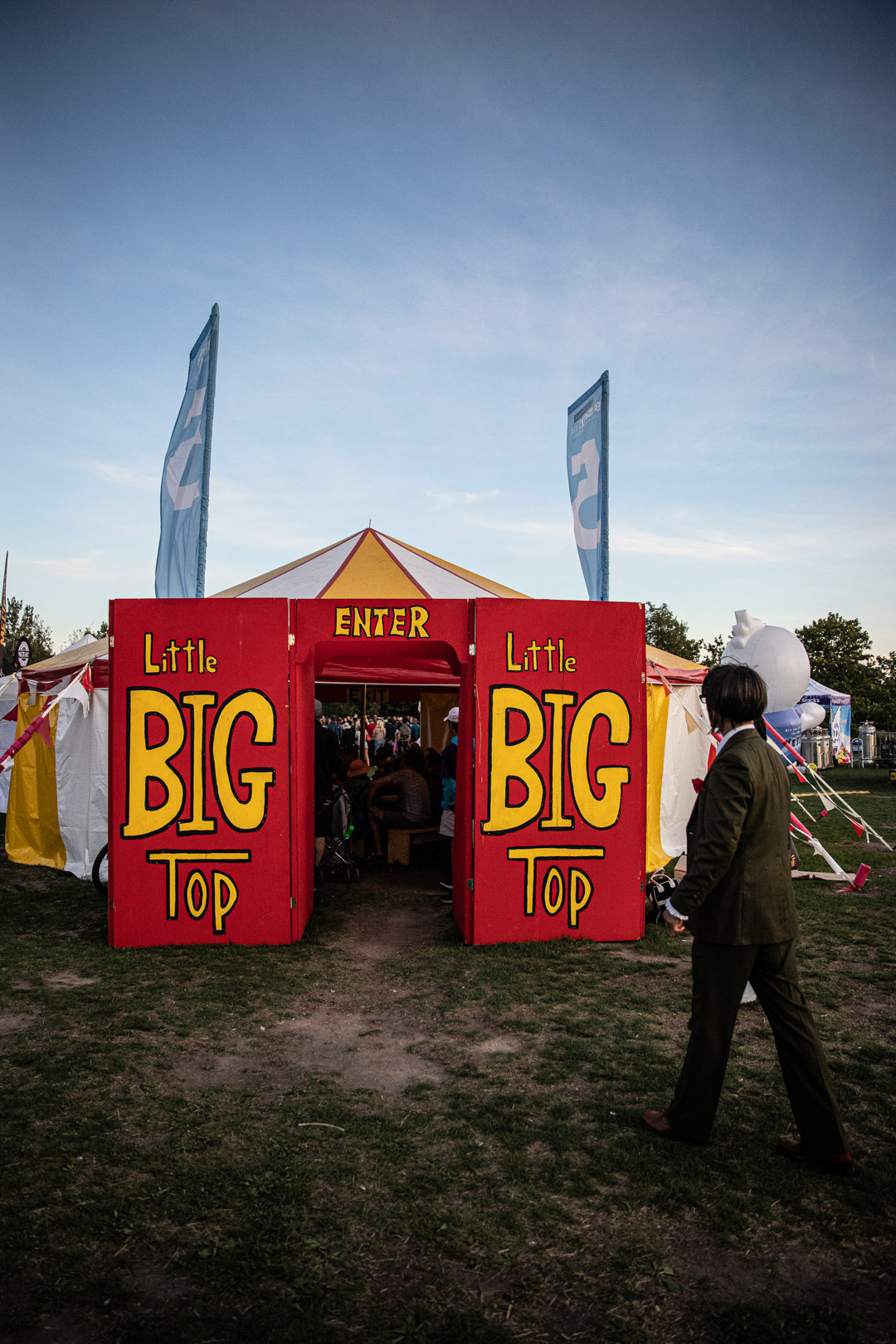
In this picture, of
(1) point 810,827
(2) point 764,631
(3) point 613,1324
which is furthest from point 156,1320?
(1) point 810,827

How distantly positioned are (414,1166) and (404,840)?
693 centimetres

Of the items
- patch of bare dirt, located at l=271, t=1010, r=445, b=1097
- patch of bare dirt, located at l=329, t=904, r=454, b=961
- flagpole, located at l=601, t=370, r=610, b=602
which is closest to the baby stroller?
patch of bare dirt, located at l=329, t=904, r=454, b=961

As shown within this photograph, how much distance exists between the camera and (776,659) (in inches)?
384

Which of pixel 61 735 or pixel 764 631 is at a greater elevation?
pixel 764 631

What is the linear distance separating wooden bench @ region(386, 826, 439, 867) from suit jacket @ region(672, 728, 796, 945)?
281 inches

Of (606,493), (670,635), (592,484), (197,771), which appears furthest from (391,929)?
(670,635)

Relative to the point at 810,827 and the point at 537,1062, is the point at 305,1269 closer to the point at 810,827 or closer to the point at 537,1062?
the point at 537,1062

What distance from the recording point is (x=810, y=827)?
1384cm

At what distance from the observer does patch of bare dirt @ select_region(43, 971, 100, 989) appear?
540 centimetres

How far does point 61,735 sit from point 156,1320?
27.0ft

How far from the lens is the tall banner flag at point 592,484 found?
10188mm

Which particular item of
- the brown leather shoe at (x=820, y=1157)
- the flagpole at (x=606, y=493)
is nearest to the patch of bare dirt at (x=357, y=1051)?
the brown leather shoe at (x=820, y=1157)

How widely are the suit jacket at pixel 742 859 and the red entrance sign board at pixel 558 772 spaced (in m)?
3.24

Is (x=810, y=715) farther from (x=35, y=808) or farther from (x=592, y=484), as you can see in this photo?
(x=35, y=808)
